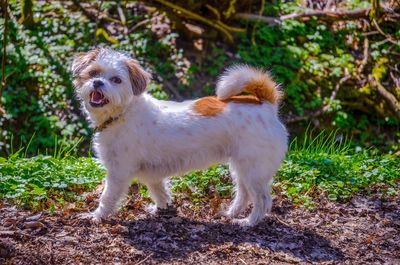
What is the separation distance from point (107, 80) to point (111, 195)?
965mm

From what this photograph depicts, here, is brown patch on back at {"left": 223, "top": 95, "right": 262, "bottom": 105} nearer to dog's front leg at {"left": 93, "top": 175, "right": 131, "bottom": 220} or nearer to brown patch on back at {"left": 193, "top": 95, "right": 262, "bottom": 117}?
brown patch on back at {"left": 193, "top": 95, "right": 262, "bottom": 117}

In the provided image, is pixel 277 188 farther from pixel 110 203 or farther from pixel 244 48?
pixel 244 48

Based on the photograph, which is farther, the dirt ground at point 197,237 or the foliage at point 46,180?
the foliage at point 46,180

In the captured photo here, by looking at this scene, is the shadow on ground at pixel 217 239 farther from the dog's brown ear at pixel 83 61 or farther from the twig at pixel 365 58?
the twig at pixel 365 58

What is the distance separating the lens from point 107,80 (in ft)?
16.3

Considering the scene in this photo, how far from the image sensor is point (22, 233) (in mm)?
4754

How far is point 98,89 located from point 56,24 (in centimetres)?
633

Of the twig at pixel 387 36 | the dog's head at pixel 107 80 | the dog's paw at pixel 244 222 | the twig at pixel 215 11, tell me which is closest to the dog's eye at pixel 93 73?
the dog's head at pixel 107 80

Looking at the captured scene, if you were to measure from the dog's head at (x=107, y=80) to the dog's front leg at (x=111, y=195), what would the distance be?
597mm

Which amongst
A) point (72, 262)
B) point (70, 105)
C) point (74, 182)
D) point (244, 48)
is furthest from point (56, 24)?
point (72, 262)

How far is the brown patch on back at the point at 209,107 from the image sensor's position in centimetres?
536

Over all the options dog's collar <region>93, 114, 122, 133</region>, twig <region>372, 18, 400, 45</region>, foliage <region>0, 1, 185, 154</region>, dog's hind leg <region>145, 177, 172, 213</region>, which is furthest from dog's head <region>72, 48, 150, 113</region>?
twig <region>372, 18, 400, 45</region>

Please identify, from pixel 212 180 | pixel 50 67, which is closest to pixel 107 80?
pixel 212 180

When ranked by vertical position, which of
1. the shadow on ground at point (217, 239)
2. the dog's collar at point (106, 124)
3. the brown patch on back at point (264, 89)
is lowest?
the shadow on ground at point (217, 239)
